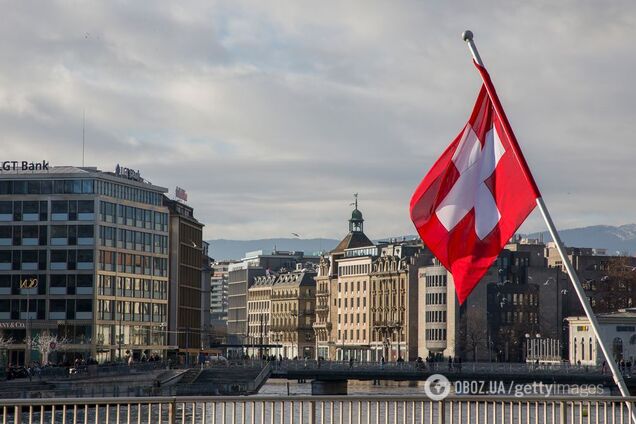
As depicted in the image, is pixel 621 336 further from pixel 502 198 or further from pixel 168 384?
pixel 502 198

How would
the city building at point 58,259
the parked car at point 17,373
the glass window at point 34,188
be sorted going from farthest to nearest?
the glass window at point 34,188 → the city building at point 58,259 → the parked car at point 17,373

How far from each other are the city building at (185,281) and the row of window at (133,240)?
32.9 ft

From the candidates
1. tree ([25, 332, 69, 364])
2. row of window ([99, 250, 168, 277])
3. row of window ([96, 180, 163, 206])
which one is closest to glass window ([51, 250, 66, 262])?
row of window ([99, 250, 168, 277])

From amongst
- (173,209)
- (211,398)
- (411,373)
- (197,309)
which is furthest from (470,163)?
(197,309)

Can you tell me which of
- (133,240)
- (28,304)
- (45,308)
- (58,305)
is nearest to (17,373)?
(28,304)

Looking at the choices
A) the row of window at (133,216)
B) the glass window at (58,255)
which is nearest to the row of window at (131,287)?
the glass window at (58,255)

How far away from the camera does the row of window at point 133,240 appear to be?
492 feet

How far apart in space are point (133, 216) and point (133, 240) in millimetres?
2465

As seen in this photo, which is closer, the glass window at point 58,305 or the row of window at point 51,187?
the row of window at point 51,187

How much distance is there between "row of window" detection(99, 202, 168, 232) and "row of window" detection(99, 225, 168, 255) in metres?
0.83

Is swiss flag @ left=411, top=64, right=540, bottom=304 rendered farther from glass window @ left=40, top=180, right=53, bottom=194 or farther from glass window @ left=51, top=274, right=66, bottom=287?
glass window @ left=51, top=274, right=66, bottom=287

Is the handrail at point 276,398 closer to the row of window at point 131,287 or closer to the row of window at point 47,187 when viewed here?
the row of window at point 47,187

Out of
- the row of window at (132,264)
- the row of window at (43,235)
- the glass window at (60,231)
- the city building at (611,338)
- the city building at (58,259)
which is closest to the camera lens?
the city building at (58,259)

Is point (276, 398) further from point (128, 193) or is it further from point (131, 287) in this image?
point (131, 287)
